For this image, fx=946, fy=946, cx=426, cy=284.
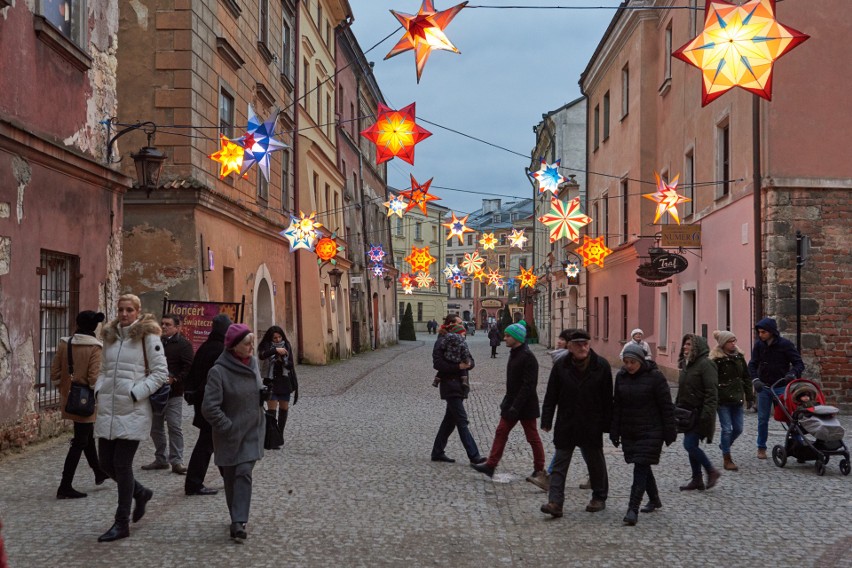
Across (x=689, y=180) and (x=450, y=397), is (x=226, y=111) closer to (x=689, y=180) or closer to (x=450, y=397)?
(x=689, y=180)

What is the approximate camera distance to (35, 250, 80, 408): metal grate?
11.4m

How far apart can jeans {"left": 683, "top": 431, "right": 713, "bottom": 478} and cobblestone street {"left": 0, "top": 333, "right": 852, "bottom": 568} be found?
25 cm

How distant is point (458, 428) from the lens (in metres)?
9.91

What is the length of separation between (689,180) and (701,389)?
531 inches

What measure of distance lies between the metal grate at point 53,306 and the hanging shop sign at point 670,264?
38.2ft

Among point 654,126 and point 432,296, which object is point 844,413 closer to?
point 654,126

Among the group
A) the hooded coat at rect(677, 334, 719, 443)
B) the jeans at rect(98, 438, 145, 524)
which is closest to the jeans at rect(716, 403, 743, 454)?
the hooded coat at rect(677, 334, 719, 443)

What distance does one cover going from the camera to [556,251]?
144 ft

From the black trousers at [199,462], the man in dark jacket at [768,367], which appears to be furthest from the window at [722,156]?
the black trousers at [199,462]

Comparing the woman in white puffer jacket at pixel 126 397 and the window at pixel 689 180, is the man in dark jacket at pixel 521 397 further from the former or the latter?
the window at pixel 689 180

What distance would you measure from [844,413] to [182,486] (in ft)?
37.2

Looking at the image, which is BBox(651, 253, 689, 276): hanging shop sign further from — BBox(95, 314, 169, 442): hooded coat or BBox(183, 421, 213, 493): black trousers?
BBox(95, 314, 169, 442): hooded coat

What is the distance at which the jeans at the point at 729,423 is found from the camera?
9.76 m

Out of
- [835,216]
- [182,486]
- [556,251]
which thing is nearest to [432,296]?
[556,251]
